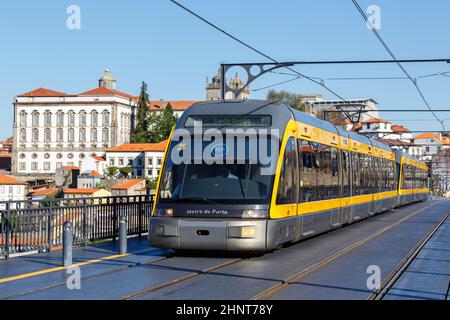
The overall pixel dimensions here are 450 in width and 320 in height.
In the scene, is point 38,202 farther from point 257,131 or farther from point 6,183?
point 6,183

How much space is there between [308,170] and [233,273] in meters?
5.85

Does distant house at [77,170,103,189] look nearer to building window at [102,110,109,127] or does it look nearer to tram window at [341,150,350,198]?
building window at [102,110,109,127]

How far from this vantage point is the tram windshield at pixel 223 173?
14945 mm

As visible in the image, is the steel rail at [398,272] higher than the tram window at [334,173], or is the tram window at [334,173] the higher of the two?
the tram window at [334,173]

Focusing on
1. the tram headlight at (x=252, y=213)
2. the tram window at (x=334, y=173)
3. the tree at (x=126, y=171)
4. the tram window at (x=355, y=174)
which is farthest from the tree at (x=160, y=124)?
the tram headlight at (x=252, y=213)

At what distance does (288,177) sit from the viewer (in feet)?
53.1

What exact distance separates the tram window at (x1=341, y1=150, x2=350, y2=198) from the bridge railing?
20.5 ft

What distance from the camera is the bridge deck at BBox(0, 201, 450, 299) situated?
10688 millimetres

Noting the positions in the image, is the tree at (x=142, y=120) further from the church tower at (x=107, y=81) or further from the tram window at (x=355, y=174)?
the tram window at (x=355, y=174)

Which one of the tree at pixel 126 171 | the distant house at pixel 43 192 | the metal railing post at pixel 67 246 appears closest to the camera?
the metal railing post at pixel 67 246

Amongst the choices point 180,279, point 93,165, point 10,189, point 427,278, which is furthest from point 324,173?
point 93,165

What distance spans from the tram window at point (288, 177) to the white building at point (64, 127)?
154298mm
